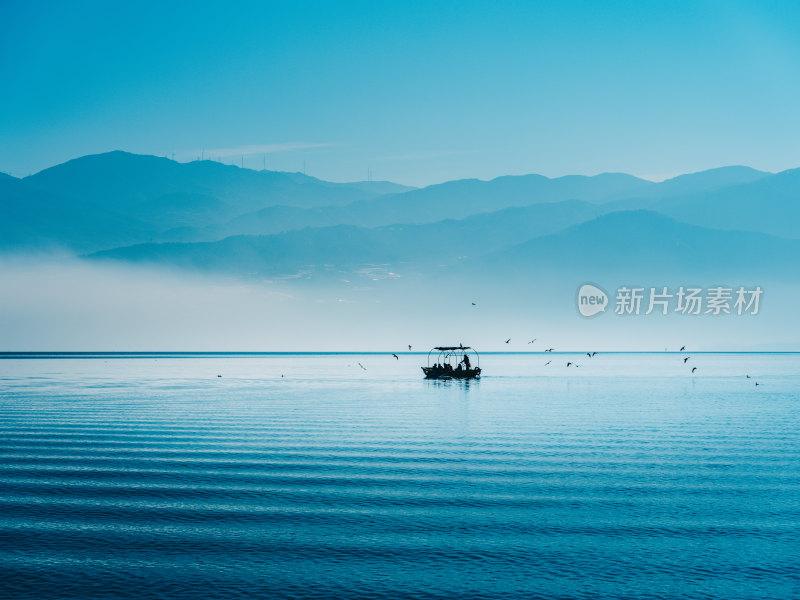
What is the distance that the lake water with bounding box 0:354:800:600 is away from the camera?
20312mm

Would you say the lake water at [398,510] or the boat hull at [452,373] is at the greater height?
the boat hull at [452,373]

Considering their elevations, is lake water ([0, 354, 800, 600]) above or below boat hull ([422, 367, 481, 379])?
below

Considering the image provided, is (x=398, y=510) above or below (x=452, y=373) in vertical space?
below

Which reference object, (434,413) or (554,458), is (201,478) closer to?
(554,458)

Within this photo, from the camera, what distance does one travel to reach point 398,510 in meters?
27.4

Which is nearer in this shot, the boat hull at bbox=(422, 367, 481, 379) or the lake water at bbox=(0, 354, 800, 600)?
the lake water at bbox=(0, 354, 800, 600)

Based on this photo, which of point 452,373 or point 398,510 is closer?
point 398,510

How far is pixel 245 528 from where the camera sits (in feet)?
82.8

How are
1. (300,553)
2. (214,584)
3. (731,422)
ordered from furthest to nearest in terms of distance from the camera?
(731,422) < (300,553) < (214,584)

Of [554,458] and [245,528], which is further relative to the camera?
[554,458]

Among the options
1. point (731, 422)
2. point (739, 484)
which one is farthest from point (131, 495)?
point (731, 422)

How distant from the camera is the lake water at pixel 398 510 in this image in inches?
800

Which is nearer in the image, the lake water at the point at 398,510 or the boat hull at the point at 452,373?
the lake water at the point at 398,510

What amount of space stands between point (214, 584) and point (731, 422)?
168 ft
